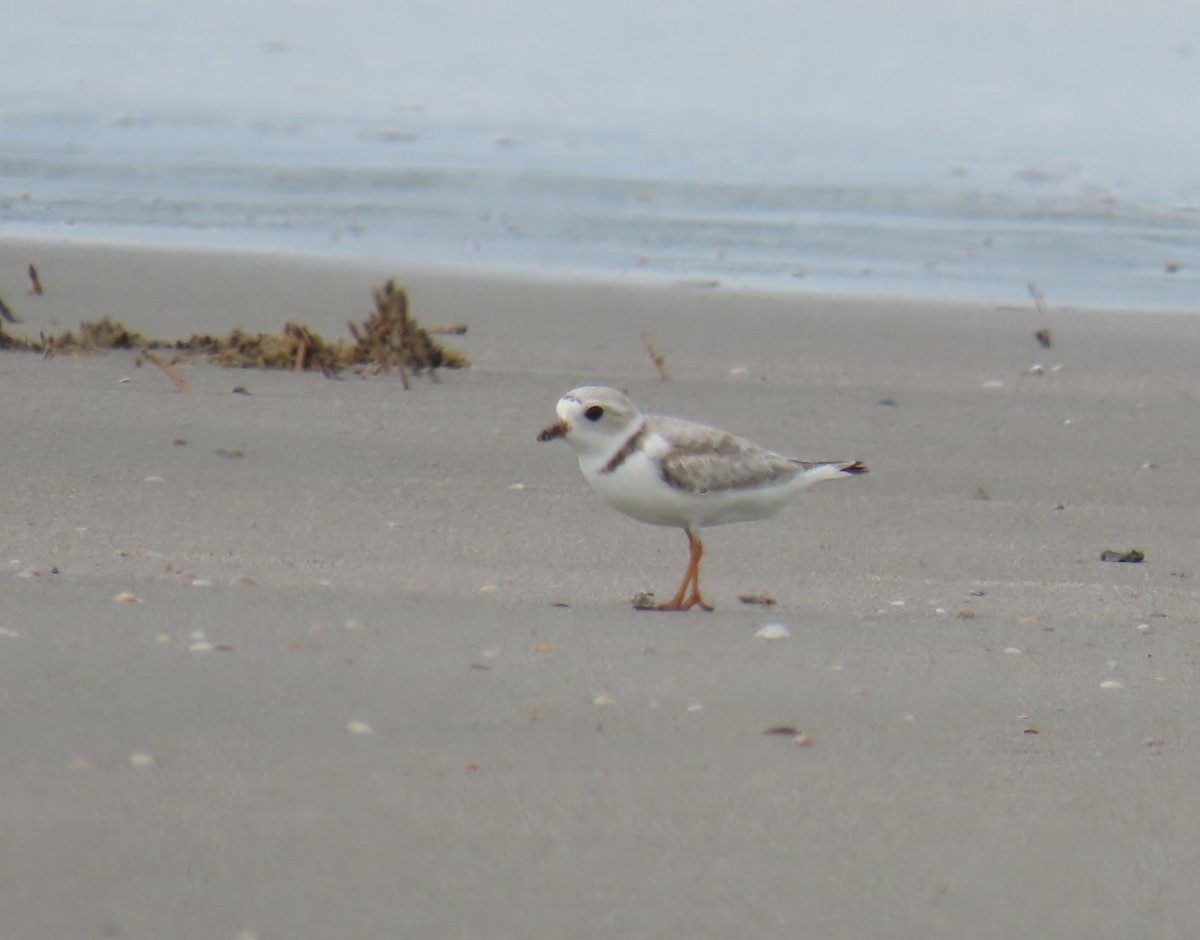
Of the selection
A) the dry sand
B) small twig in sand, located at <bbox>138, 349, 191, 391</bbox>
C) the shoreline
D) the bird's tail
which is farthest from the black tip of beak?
the shoreline

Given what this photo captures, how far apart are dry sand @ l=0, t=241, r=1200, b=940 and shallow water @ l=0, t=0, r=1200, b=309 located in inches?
155

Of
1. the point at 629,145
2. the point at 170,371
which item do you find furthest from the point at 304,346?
the point at 629,145

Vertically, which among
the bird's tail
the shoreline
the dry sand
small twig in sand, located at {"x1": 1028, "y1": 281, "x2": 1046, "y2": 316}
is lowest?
the dry sand

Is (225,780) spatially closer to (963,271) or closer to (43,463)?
(43,463)

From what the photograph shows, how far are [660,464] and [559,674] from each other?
0.70 meters

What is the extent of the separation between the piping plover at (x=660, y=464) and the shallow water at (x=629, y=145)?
215 inches

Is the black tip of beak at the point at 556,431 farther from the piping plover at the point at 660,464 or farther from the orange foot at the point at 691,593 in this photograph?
the orange foot at the point at 691,593

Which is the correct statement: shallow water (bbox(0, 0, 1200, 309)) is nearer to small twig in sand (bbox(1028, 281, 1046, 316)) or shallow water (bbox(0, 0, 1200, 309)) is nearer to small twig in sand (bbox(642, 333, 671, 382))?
small twig in sand (bbox(1028, 281, 1046, 316))

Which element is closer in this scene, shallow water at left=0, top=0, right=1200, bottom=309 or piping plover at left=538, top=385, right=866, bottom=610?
piping plover at left=538, top=385, right=866, bottom=610

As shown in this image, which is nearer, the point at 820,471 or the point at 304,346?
the point at 820,471

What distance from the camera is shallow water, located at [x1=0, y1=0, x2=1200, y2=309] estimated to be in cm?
1090

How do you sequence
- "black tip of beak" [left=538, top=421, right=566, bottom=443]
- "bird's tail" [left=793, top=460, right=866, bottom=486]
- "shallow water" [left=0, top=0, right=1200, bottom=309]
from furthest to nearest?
"shallow water" [left=0, top=0, right=1200, bottom=309]
"bird's tail" [left=793, top=460, right=866, bottom=486]
"black tip of beak" [left=538, top=421, right=566, bottom=443]

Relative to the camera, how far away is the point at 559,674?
12.0ft

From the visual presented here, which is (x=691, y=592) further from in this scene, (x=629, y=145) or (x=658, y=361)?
(x=629, y=145)
